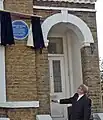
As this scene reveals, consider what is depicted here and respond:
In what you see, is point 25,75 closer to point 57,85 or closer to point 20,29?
point 20,29

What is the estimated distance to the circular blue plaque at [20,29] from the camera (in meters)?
11.3

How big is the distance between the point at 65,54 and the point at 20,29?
2.54m

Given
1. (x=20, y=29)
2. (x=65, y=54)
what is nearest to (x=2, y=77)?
(x=20, y=29)

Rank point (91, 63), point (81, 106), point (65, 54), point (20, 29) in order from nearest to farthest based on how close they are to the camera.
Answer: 1. point (81, 106)
2. point (20, 29)
3. point (91, 63)
4. point (65, 54)

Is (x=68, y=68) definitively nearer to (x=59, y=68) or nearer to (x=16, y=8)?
(x=59, y=68)

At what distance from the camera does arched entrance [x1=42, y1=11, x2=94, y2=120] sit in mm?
12383

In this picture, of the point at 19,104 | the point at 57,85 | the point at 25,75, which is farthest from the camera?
the point at 57,85

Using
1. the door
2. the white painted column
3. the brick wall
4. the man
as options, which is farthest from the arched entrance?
the man

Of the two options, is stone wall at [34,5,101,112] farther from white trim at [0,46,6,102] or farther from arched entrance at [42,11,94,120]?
white trim at [0,46,6,102]

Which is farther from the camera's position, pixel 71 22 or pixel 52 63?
pixel 52 63

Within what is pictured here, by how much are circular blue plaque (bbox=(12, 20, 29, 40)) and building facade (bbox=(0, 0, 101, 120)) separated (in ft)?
0.58

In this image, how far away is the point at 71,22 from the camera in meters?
12.3

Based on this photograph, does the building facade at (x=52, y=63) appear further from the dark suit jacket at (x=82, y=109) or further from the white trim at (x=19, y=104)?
the dark suit jacket at (x=82, y=109)

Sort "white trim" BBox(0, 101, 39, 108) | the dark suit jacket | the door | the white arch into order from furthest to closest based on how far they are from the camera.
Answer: the door, the white arch, "white trim" BBox(0, 101, 39, 108), the dark suit jacket
